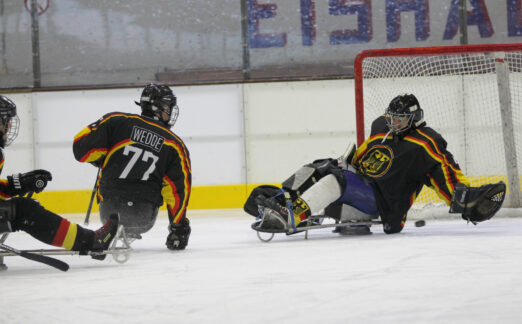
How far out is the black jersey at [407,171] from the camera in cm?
403

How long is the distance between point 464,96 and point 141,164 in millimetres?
3859

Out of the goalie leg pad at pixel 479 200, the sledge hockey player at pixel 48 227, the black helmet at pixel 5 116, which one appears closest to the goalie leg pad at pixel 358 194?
the goalie leg pad at pixel 479 200

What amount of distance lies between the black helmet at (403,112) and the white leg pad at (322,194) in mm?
448

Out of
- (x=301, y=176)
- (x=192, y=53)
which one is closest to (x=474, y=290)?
(x=301, y=176)

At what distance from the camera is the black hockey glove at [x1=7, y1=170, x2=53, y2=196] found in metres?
3.03

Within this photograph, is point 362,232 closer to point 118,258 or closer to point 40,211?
point 118,258

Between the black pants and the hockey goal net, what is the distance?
1.77 meters

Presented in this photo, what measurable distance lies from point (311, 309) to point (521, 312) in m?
0.50

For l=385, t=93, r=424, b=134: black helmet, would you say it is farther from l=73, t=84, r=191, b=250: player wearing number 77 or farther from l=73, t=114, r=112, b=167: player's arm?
l=73, t=114, r=112, b=167: player's arm

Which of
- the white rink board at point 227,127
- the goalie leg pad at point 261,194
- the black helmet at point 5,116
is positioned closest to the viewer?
the black helmet at point 5,116

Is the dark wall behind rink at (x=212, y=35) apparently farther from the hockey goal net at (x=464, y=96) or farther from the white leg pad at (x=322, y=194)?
the white leg pad at (x=322, y=194)

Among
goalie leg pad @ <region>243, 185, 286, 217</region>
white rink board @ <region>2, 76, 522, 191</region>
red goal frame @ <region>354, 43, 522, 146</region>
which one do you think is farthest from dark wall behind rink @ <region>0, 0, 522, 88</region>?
goalie leg pad @ <region>243, 185, 286, 217</region>

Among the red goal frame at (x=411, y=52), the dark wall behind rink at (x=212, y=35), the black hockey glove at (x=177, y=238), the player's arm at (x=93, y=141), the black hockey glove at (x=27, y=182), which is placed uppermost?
the dark wall behind rink at (x=212, y=35)

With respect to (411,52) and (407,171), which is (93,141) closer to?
(407,171)
